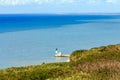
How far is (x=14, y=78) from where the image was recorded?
17.7 metres

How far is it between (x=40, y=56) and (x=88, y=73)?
6895cm

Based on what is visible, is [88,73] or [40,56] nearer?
[88,73]

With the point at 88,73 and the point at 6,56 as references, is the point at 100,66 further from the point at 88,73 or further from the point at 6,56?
the point at 6,56

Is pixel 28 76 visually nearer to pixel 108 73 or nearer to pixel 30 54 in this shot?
pixel 108 73

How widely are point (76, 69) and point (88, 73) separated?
202 cm

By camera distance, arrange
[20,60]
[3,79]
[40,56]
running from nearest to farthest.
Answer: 1. [3,79]
2. [20,60]
3. [40,56]

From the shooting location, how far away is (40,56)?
8494 cm

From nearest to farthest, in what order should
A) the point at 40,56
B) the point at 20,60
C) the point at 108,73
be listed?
the point at 108,73 → the point at 20,60 → the point at 40,56

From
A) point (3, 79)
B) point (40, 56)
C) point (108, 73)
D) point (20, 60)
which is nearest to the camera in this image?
point (108, 73)

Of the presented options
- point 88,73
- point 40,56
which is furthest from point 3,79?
point 40,56

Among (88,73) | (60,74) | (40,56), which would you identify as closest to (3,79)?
(60,74)

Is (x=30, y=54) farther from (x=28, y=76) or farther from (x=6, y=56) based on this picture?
(x=28, y=76)

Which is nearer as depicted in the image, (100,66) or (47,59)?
(100,66)

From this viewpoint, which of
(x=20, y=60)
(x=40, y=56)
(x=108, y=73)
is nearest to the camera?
(x=108, y=73)
